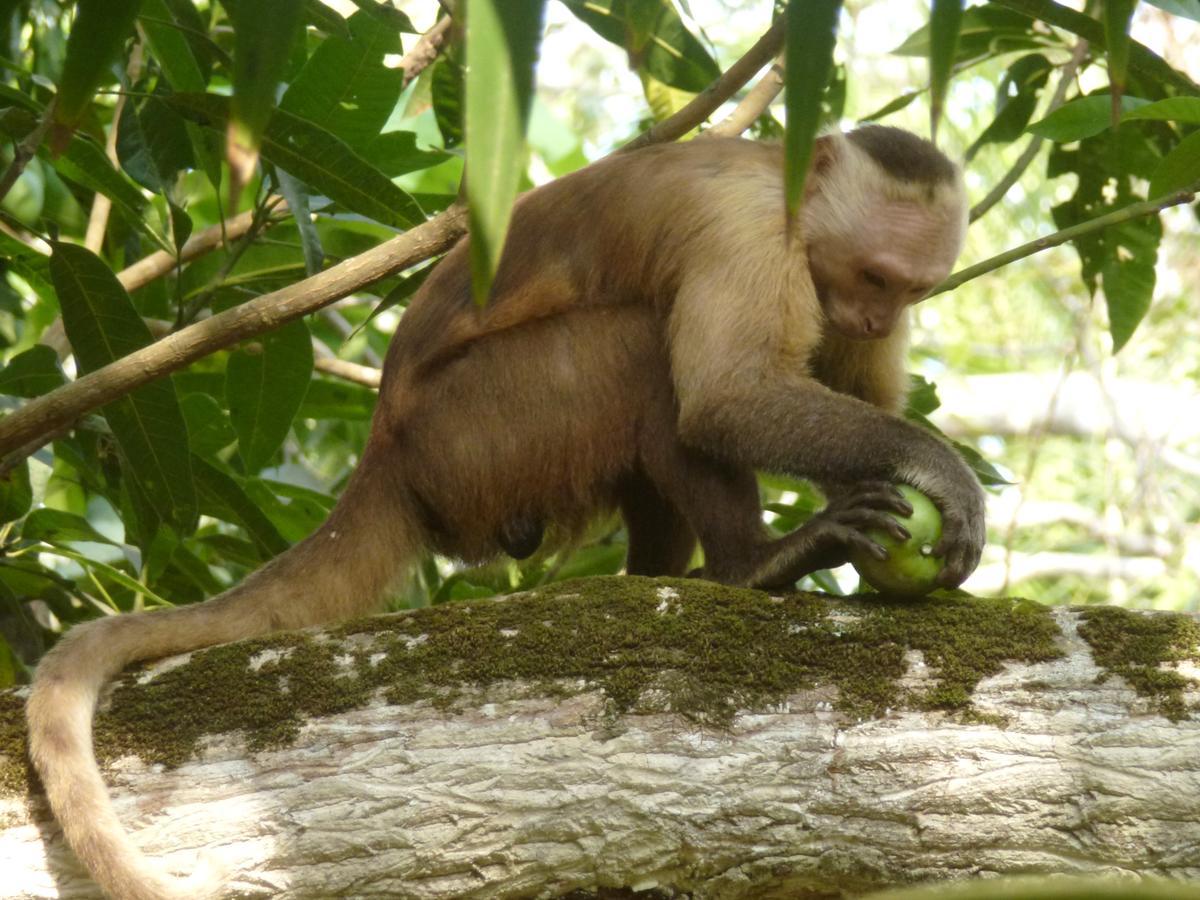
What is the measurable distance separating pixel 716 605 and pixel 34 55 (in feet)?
10.6

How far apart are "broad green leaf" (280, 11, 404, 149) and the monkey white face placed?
134 cm

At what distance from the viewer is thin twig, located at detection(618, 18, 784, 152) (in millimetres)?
3412

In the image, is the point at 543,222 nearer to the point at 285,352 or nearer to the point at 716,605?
the point at 285,352

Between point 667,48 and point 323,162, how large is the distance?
1.36 meters

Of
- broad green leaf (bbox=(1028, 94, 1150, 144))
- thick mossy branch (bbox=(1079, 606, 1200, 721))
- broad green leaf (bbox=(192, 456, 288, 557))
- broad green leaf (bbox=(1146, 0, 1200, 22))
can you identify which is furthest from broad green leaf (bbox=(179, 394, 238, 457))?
broad green leaf (bbox=(1146, 0, 1200, 22))

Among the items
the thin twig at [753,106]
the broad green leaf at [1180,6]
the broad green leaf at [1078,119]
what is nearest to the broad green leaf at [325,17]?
the thin twig at [753,106]

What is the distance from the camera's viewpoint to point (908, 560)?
3.10 metres

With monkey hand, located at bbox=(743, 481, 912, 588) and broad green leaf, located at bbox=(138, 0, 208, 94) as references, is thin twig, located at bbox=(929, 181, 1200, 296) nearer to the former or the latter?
monkey hand, located at bbox=(743, 481, 912, 588)

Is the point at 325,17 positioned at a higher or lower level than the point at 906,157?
higher

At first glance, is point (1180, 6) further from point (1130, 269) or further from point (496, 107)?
point (496, 107)

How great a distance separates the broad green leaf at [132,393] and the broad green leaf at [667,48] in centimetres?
152

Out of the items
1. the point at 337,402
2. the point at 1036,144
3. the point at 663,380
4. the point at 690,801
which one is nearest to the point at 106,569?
the point at 337,402

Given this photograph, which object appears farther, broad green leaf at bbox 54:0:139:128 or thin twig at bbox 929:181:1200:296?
thin twig at bbox 929:181:1200:296

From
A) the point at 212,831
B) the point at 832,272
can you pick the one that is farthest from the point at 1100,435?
the point at 212,831
